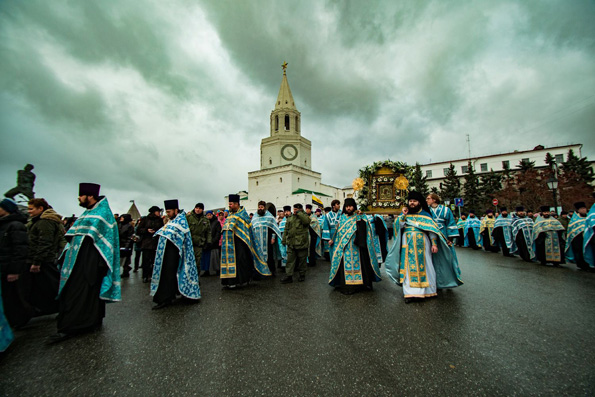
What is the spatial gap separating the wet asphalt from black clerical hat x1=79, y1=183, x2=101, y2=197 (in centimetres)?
212

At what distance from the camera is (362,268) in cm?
588

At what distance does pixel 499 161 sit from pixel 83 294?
6546 cm

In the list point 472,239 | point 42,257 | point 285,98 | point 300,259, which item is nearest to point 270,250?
point 300,259

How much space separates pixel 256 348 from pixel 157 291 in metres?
2.92

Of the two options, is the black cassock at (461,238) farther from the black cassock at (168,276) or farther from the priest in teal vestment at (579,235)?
the black cassock at (168,276)

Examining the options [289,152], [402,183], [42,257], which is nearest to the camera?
[42,257]

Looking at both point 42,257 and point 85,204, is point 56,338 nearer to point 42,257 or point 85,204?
point 42,257

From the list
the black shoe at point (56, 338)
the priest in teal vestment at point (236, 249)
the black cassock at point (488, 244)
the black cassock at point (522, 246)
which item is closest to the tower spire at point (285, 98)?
the black cassock at point (488, 244)

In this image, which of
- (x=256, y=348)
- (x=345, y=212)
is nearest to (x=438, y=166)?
(x=345, y=212)

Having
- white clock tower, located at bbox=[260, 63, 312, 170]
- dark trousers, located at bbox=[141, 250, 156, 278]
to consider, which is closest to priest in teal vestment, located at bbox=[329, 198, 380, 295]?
dark trousers, located at bbox=[141, 250, 156, 278]

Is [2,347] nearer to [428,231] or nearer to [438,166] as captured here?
[428,231]

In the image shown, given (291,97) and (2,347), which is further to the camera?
(291,97)

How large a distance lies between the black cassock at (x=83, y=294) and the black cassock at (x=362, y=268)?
4397mm

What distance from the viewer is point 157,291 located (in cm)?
500
